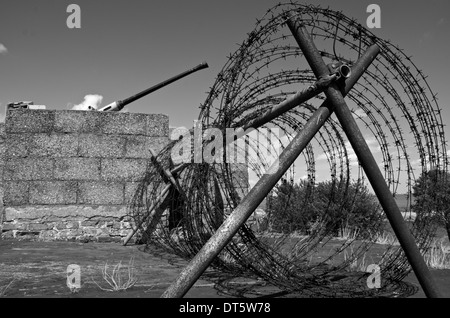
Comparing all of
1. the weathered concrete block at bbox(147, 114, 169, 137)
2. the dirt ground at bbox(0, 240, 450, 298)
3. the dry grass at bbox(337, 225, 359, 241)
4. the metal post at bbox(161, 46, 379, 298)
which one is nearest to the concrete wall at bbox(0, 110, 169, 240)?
the weathered concrete block at bbox(147, 114, 169, 137)

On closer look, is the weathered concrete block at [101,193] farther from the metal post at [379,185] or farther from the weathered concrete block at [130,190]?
the metal post at [379,185]

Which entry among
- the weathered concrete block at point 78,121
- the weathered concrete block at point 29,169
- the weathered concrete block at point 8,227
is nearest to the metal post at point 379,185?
the weathered concrete block at point 78,121

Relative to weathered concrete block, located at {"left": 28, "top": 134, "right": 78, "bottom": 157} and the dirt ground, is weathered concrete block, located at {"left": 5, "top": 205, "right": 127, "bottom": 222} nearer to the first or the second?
the dirt ground

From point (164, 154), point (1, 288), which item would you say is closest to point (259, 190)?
point (1, 288)

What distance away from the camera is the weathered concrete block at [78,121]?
7.84 m

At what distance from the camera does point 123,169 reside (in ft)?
25.9

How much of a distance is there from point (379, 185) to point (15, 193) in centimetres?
698

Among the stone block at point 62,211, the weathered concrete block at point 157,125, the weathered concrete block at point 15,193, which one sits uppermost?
the weathered concrete block at point 157,125

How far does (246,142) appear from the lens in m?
5.27

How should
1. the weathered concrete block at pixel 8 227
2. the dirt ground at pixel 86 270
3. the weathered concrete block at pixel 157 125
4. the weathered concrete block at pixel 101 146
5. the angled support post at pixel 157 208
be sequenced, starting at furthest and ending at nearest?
the weathered concrete block at pixel 157 125
the weathered concrete block at pixel 101 146
the weathered concrete block at pixel 8 227
the angled support post at pixel 157 208
the dirt ground at pixel 86 270

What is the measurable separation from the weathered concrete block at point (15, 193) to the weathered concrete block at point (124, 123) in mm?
1827

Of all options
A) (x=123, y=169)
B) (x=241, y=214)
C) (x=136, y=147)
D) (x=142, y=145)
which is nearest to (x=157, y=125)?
(x=142, y=145)
